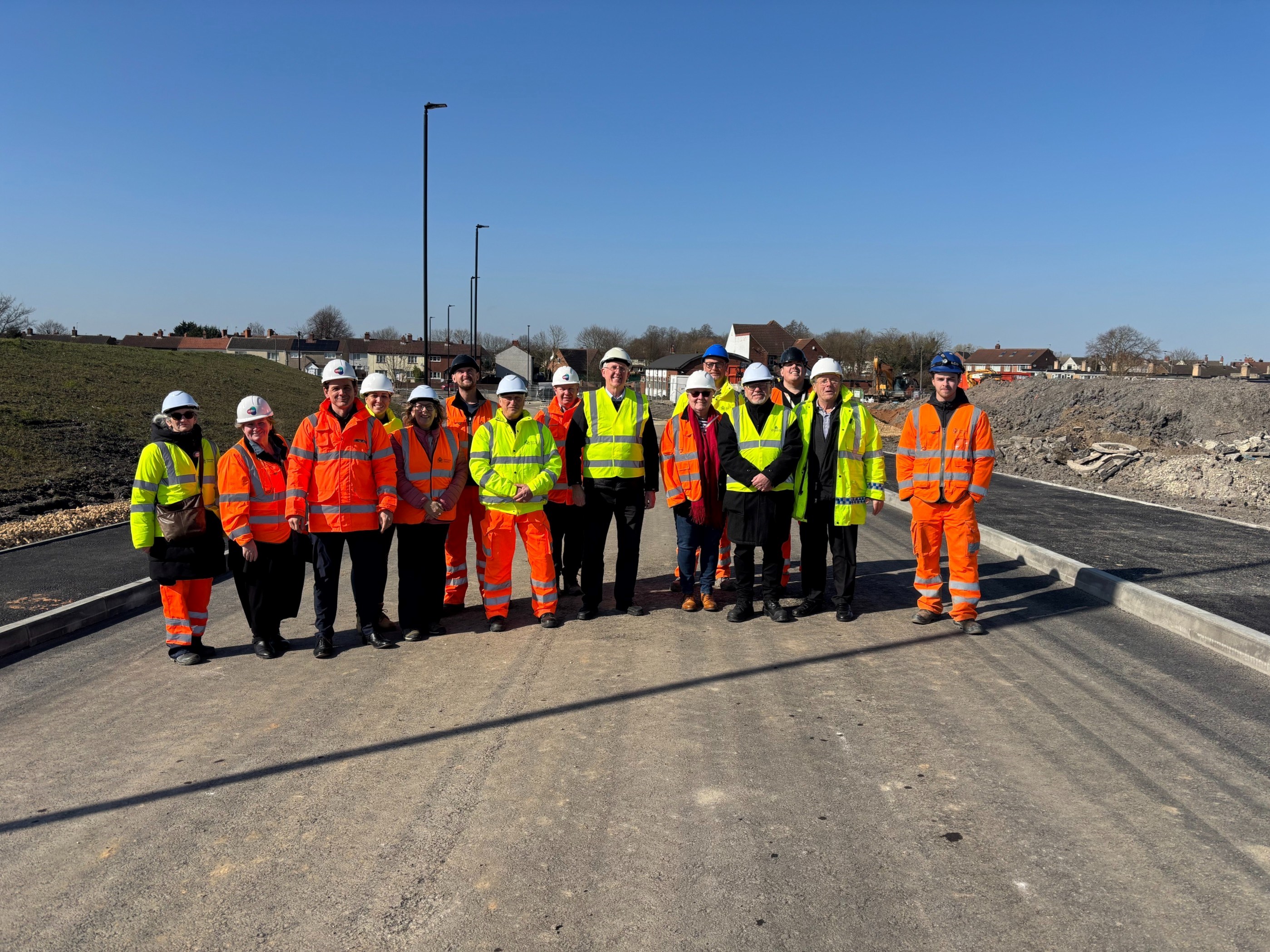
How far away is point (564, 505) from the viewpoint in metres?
7.61

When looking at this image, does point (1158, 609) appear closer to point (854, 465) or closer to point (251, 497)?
point (854, 465)

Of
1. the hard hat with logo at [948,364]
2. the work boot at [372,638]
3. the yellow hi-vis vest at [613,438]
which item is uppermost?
the hard hat with logo at [948,364]

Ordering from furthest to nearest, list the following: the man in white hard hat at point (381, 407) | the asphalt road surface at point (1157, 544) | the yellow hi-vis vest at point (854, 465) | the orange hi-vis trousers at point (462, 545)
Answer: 1. the asphalt road surface at point (1157, 544)
2. the orange hi-vis trousers at point (462, 545)
3. the yellow hi-vis vest at point (854, 465)
4. the man in white hard hat at point (381, 407)

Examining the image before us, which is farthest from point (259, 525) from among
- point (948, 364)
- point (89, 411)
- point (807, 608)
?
point (89, 411)

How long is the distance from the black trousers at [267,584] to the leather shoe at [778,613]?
3.64 m

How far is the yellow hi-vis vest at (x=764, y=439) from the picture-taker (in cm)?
697

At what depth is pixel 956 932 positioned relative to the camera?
2967 millimetres

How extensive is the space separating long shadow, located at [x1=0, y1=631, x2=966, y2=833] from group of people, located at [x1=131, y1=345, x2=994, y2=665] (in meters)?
1.04

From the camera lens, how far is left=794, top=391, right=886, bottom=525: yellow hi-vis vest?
7.06 metres

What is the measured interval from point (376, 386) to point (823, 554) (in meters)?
3.94

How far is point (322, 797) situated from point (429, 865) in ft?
2.81

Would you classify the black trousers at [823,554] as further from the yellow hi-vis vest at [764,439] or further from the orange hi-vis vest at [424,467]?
the orange hi-vis vest at [424,467]

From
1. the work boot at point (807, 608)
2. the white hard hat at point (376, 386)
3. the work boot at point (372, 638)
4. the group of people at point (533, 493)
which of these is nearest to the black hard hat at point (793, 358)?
the group of people at point (533, 493)

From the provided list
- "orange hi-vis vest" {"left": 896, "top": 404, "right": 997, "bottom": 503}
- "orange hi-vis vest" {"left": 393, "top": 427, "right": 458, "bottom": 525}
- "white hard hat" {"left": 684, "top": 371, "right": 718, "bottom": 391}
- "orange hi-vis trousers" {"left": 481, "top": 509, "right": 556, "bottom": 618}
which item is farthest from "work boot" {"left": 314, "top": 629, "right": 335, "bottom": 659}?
"orange hi-vis vest" {"left": 896, "top": 404, "right": 997, "bottom": 503}
